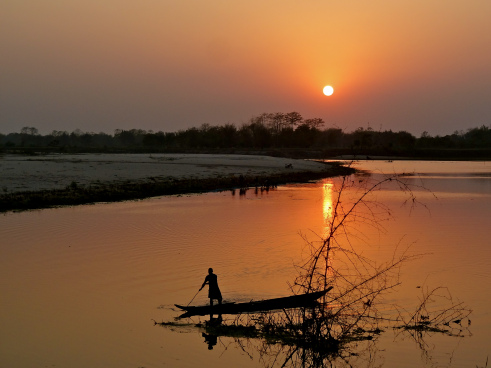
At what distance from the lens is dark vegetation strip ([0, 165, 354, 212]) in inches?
1520

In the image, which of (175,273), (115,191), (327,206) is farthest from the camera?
(115,191)

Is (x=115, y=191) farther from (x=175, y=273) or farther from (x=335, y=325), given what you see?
(x=335, y=325)

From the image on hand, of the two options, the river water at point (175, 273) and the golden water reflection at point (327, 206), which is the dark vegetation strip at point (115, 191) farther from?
the golden water reflection at point (327, 206)

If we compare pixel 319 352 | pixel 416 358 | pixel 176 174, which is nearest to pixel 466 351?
pixel 416 358

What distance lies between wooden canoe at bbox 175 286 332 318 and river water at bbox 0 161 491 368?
371 millimetres

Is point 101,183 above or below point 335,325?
above

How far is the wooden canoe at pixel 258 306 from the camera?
14.0 meters

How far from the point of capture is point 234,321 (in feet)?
46.8

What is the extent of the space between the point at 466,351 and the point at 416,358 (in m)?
1.28

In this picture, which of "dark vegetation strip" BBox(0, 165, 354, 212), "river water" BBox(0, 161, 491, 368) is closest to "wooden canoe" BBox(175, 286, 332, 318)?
"river water" BBox(0, 161, 491, 368)

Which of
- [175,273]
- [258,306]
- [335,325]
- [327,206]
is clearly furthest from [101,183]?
[335,325]

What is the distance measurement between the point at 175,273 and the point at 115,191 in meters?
28.2

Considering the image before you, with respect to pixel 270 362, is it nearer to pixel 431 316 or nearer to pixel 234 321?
pixel 234 321

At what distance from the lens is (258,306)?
14.3m
